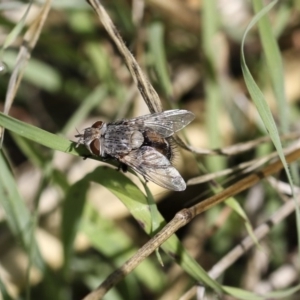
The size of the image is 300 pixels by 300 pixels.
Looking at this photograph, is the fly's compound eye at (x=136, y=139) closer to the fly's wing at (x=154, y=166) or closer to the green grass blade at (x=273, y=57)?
the fly's wing at (x=154, y=166)

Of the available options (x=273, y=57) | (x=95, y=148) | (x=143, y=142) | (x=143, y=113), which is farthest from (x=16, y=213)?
(x=273, y=57)

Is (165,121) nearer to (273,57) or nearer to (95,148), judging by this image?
(95,148)

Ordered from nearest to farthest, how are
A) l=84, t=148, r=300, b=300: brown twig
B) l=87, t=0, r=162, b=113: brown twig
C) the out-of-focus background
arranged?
l=84, t=148, r=300, b=300: brown twig < l=87, t=0, r=162, b=113: brown twig < the out-of-focus background

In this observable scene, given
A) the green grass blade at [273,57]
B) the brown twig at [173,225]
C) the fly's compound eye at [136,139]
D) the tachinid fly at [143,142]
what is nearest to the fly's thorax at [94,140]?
the tachinid fly at [143,142]

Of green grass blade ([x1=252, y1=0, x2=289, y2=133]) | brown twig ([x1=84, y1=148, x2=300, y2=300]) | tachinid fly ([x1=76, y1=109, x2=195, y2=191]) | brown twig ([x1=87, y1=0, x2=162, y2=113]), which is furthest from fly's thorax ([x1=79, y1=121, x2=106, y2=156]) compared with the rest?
green grass blade ([x1=252, y1=0, x2=289, y2=133])

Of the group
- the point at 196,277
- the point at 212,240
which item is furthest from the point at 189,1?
the point at 196,277

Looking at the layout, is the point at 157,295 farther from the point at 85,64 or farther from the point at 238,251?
the point at 85,64

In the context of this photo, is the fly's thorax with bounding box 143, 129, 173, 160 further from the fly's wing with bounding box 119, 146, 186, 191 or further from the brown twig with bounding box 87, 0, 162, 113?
the brown twig with bounding box 87, 0, 162, 113
